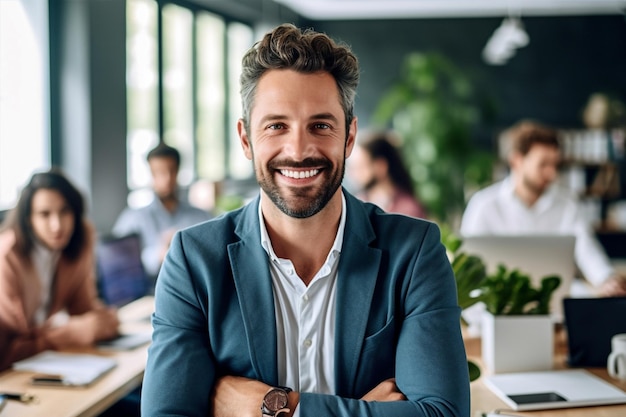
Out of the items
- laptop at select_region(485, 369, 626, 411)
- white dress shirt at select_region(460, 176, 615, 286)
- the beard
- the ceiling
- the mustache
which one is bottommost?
laptop at select_region(485, 369, 626, 411)

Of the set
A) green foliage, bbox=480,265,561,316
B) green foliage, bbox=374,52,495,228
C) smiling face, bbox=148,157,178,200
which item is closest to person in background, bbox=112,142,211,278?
smiling face, bbox=148,157,178,200

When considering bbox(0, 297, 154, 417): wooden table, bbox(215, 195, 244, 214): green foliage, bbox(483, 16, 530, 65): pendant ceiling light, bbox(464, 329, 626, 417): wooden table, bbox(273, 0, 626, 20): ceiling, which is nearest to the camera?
bbox(464, 329, 626, 417): wooden table

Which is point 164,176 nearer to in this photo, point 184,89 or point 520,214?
point 520,214

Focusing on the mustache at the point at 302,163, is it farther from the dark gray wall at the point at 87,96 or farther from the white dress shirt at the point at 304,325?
the dark gray wall at the point at 87,96

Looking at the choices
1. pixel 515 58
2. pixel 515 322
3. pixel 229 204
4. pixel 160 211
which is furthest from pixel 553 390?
pixel 515 58

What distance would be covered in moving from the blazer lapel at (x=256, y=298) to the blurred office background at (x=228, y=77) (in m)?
2.64

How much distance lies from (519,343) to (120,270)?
1712 mm

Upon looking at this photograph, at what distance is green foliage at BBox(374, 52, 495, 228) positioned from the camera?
771 centimetres

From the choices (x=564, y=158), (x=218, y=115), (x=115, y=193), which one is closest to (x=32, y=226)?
(x=115, y=193)

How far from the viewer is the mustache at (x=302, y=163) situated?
1.57 metres

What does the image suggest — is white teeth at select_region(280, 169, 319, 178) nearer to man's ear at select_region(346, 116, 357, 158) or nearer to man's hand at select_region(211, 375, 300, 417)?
man's ear at select_region(346, 116, 357, 158)

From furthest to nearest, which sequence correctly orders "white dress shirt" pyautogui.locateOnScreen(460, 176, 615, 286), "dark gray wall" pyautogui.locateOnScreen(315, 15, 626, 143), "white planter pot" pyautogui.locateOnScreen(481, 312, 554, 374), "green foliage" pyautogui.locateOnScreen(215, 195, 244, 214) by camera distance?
"dark gray wall" pyautogui.locateOnScreen(315, 15, 626, 143) < "white dress shirt" pyautogui.locateOnScreen(460, 176, 615, 286) < "green foliage" pyautogui.locateOnScreen(215, 195, 244, 214) < "white planter pot" pyautogui.locateOnScreen(481, 312, 554, 374)

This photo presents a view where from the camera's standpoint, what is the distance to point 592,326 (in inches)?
87.5

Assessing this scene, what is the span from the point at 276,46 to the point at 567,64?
314 inches
